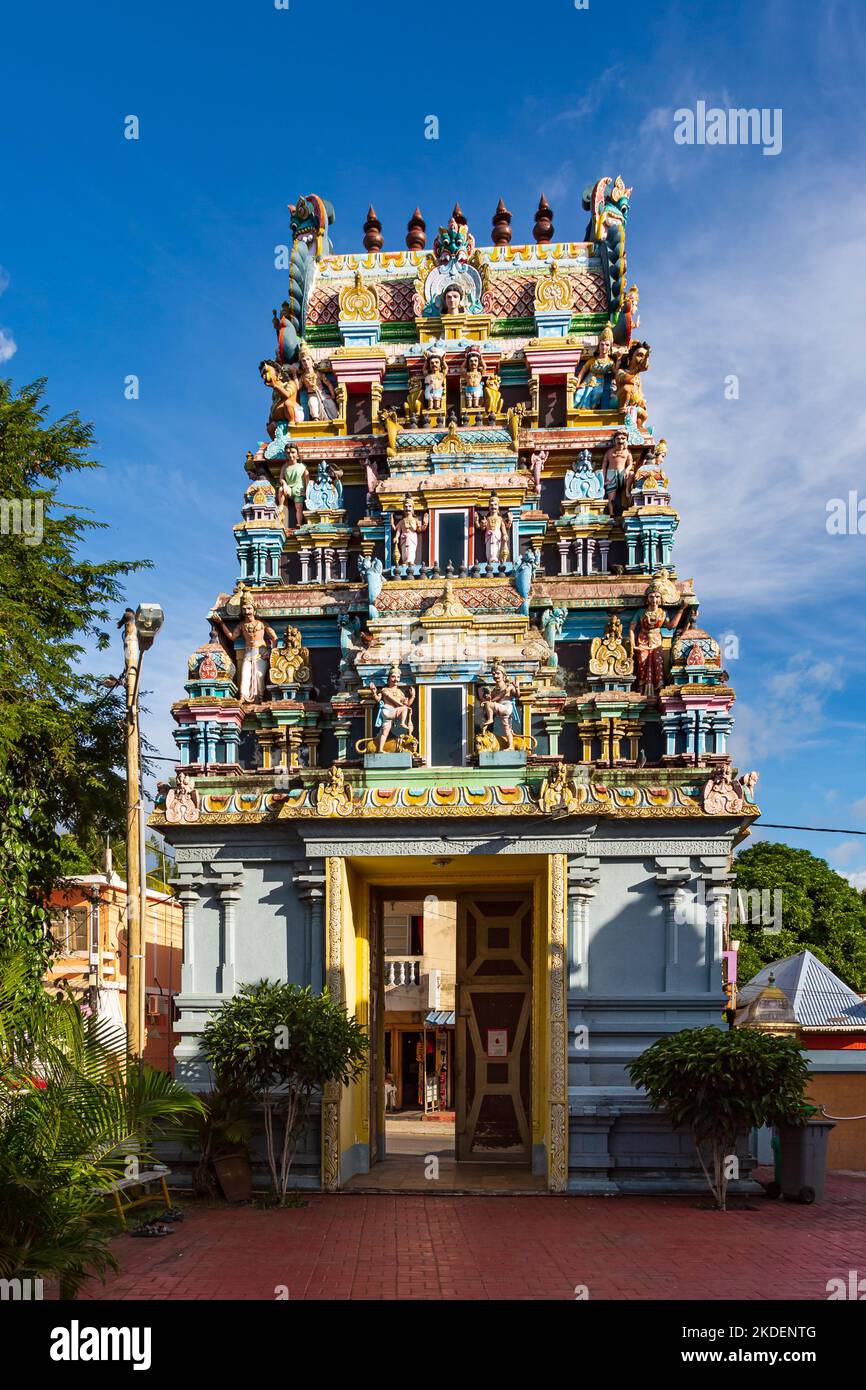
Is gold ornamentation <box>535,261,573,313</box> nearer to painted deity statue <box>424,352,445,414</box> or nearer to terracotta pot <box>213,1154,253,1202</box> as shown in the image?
painted deity statue <box>424,352,445,414</box>

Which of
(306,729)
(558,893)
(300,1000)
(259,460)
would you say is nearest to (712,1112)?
(558,893)

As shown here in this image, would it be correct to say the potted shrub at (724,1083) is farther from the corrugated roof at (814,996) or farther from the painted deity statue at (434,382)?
the painted deity statue at (434,382)

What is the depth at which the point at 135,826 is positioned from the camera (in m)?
15.6

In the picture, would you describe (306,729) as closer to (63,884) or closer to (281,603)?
(281,603)

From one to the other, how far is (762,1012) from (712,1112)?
618cm

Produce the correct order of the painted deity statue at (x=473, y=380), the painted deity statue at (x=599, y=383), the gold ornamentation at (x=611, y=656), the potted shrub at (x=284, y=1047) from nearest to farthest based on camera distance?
the potted shrub at (x=284, y=1047), the gold ornamentation at (x=611, y=656), the painted deity statue at (x=473, y=380), the painted deity statue at (x=599, y=383)

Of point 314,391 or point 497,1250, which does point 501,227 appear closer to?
point 314,391

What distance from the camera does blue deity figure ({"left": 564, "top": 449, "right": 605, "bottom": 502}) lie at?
21141 mm

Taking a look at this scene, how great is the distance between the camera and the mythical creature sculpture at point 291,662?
64.2 feet

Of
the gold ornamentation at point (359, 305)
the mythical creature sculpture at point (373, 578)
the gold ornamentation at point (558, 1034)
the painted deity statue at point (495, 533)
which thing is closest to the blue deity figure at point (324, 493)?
the mythical creature sculpture at point (373, 578)

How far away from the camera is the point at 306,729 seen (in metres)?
19.3

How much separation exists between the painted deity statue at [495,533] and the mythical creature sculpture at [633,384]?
3.76 metres

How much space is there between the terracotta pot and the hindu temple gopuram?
1.09 m

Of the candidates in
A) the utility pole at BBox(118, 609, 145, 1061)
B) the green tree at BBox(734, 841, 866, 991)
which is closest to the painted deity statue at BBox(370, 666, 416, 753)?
the utility pole at BBox(118, 609, 145, 1061)
